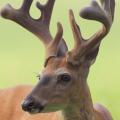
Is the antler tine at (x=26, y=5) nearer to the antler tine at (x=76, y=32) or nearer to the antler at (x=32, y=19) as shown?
the antler at (x=32, y=19)

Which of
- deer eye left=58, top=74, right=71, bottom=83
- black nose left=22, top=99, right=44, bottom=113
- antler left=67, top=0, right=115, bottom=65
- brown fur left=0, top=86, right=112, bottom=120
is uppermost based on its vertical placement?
antler left=67, top=0, right=115, bottom=65

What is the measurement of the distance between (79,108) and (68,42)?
321cm

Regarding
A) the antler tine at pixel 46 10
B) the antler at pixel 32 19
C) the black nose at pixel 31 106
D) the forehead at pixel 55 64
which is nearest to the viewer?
the black nose at pixel 31 106

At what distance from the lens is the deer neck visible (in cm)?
617

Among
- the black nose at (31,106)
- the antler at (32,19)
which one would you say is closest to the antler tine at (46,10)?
the antler at (32,19)

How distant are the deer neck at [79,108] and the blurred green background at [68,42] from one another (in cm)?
281

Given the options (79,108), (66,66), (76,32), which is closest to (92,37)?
(76,32)

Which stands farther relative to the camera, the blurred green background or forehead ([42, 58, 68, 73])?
the blurred green background

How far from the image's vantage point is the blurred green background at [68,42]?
9.72 metres

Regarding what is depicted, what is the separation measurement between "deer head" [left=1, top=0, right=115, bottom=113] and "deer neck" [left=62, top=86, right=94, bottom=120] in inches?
0.5

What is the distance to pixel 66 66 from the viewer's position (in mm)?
6152

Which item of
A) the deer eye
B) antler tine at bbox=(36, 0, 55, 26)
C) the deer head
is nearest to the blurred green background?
antler tine at bbox=(36, 0, 55, 26)

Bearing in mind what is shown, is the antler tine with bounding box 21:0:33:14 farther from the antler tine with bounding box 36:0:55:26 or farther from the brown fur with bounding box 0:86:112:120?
the brown fur with bounding box 0:86:112:120

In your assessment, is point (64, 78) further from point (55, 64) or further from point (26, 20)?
point (26, 20)
